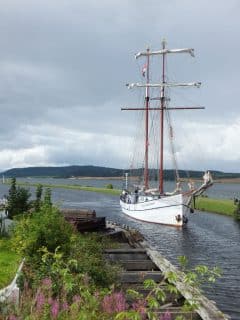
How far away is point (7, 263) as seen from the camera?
1850 centimetres

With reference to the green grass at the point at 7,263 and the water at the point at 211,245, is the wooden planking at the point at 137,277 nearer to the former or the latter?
A: the water at the point at 211,245

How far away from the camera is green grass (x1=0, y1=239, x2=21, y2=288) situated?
15.5m

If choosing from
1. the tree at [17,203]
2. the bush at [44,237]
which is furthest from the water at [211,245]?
the bush at [44,237]

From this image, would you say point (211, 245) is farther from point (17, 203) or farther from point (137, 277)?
point (137, 277)

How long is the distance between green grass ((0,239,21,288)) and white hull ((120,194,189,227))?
42.6m

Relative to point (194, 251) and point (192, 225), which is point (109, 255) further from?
point (192, 225)

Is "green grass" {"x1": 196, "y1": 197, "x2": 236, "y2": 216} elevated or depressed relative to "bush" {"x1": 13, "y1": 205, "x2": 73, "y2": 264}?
depressed

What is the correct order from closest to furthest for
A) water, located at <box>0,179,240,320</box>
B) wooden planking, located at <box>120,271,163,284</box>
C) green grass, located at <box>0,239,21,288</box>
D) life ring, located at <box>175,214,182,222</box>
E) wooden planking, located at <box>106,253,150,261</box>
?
green grass, located at <box>0,239,21,288</box> → wooden planking, located at <box>120,271,163,284</box> → water, located at <box>0,179,240,320</box> → wooden planking, located at <box>106,253,150,261</box> → life ring, located at <box>175,214,182,222</box>

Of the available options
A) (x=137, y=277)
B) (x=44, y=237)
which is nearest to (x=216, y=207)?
(x=137, y=277)

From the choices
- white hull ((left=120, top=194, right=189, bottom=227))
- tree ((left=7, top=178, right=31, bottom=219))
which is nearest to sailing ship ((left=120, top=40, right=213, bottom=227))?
white hull ((left=120, top=194, right=189, bottom=227))

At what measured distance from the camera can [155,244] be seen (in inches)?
1797

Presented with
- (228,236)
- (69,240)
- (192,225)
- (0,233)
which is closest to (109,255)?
(0,233)

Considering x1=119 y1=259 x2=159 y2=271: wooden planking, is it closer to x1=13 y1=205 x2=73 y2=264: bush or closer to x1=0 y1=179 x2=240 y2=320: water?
x1=0 y1=179 x2=240 y2=320: water

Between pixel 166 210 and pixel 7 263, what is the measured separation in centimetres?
4911
